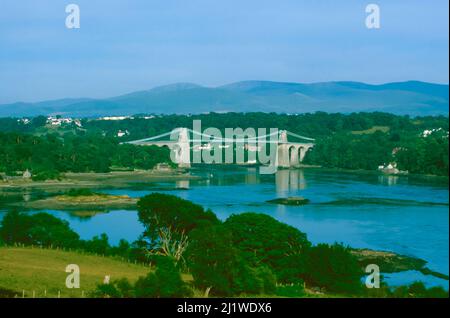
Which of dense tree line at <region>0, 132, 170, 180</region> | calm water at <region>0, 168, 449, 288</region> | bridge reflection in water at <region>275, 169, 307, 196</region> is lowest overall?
bridge reflection in water at <region>275, 169, 307, 196</region>

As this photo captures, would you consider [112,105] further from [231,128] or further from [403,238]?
[403,238]

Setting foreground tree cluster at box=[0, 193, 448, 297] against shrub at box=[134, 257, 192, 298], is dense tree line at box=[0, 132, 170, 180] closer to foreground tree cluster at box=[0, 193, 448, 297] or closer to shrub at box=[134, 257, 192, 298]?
foreground tree cluster at box=[0, 193, 448, 297]

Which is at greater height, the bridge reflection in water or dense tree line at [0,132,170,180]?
dense tree line at [0,132,170,180]

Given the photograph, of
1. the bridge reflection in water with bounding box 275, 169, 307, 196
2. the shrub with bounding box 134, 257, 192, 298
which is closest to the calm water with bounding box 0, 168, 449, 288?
the bridge reflection in water with bounding box 275, 169, 307, 196

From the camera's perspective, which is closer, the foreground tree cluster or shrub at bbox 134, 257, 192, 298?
shrub at bbox 134, 257, 192, 298

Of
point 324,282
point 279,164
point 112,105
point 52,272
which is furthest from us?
point 112,105

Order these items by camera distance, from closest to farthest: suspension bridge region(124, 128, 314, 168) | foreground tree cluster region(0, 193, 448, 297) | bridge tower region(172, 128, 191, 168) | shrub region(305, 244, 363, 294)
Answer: foreground tree cluster region(0, 193, 448, 297), shrub region(305, 244, 363, 294), bridge tower region(172, 128, 191, 168), suspension bridge region(124, 128, 314, 168)

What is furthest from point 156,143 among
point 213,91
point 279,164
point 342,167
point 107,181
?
point 107,181
